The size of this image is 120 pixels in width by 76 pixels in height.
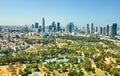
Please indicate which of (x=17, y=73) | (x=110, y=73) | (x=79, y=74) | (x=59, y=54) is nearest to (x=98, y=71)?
(x=110, y=73)

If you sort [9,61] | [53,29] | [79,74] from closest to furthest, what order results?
[79,74], [9,61], [53,29]

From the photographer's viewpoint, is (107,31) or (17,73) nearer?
(17,73)

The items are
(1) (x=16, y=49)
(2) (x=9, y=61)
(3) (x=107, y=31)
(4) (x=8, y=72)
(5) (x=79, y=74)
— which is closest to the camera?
(5) (x=79, y=74)

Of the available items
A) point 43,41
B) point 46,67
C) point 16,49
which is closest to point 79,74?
point 46,67

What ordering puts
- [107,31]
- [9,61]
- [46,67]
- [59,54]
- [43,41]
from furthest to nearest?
[107,31] < [43,41] < [59,54] < [9,61] < [46,67]

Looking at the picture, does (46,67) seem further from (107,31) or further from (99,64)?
(107,31)

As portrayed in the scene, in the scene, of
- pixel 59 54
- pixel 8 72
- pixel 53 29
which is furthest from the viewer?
pixel 53 29

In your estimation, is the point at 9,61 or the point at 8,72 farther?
the point at 9,61

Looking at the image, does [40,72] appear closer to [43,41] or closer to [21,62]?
[21,62]
